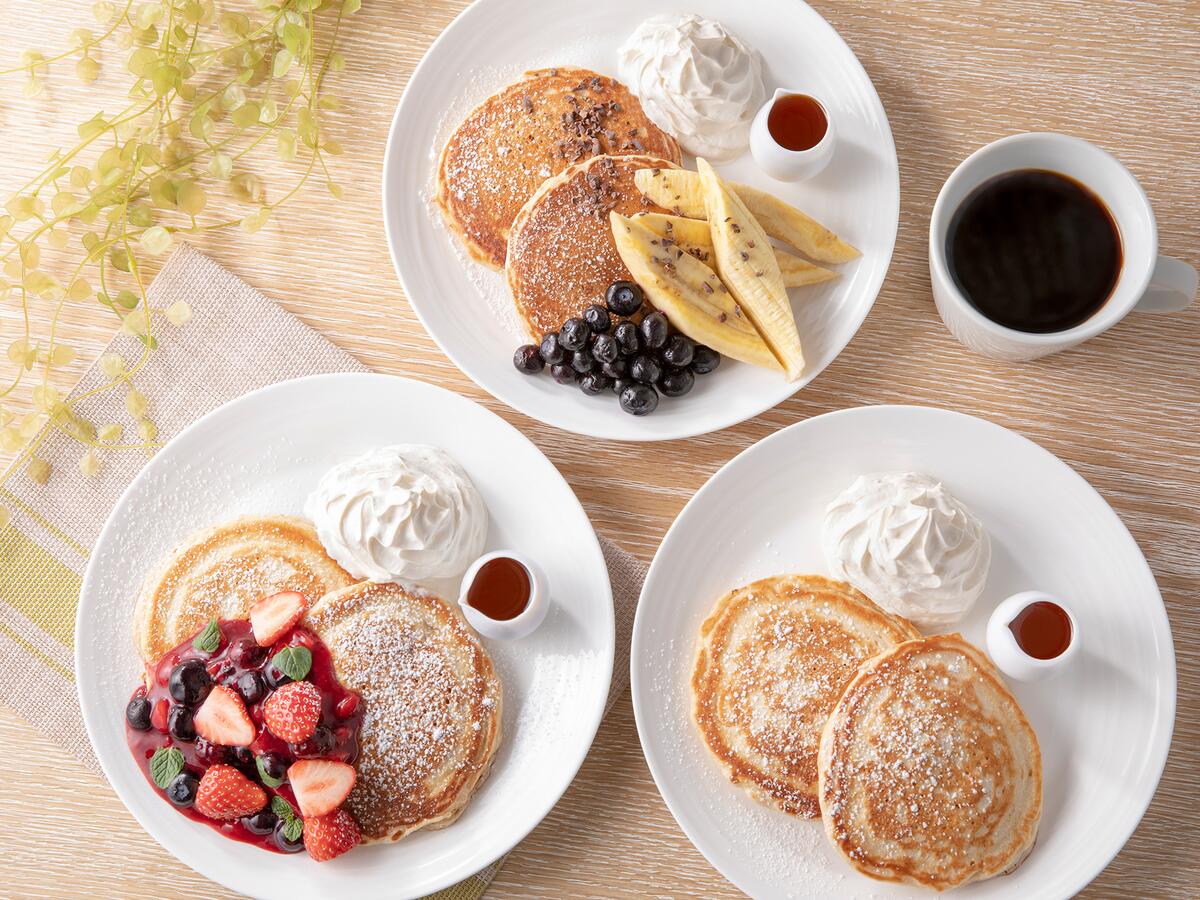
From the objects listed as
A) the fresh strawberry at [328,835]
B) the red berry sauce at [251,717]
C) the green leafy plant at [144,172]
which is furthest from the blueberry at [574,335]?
the fresh strawberry at [328,835]

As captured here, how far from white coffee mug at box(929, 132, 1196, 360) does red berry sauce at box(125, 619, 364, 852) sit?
1.28 metres

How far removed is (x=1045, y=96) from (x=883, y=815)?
1.40 m

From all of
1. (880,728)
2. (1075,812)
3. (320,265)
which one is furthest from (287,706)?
(1075,812)

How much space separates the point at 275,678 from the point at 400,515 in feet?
1.14

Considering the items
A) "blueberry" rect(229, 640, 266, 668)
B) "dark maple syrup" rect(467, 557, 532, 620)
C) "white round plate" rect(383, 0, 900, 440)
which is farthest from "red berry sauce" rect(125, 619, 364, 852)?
"white round plate" rect(383, 0, 900, 440)

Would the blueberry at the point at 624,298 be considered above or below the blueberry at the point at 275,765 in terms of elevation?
above

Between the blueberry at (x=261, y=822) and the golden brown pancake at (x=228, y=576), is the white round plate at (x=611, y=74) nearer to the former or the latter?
the golden brown pancake at (x=228, y=576)

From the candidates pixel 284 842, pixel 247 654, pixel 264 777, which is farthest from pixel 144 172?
pixel 284 842

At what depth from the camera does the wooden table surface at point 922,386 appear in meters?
1.80

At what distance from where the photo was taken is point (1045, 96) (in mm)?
1878

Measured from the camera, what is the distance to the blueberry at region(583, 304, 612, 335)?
1.71 m

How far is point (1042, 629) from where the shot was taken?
5.33ft

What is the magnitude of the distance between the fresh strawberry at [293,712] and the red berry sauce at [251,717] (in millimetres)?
21

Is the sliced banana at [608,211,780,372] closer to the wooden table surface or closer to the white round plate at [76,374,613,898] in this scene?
the wooden table surface
